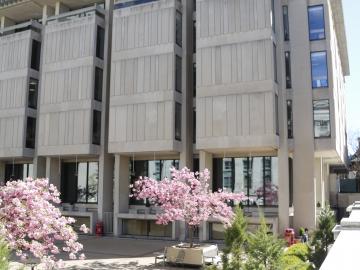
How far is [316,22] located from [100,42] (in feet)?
55.9

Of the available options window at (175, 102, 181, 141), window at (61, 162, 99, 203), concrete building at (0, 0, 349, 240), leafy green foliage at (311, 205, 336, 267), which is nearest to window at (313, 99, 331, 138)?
concrete building at (0, 0, 349, 240)

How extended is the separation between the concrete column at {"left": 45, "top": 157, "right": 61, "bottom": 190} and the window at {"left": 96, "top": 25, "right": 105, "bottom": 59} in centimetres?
958

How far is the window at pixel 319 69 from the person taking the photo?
30.4 meters

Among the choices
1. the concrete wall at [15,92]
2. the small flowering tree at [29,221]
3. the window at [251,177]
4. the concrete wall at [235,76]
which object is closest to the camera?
the small flowering tree at [29,221]

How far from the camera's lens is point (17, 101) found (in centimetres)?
3806

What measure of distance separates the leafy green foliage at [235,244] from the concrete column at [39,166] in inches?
1009

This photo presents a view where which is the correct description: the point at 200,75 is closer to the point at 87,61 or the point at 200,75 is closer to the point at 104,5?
the point at 87,61

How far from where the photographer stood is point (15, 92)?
38281mm

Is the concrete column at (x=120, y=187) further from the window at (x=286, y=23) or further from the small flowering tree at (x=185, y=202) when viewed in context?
the window at (x=286, y=23)

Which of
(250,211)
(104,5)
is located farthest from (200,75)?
(104,5)

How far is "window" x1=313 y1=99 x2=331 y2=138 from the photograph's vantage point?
98.2ft

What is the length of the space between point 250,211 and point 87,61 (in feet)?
56.3

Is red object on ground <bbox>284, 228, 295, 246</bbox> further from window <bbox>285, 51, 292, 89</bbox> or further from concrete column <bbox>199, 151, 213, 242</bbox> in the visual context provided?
window <bbox>285, 51, 292, 89</bbox>

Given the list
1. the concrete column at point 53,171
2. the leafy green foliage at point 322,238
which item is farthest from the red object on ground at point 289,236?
the concrete column at point 53,171
